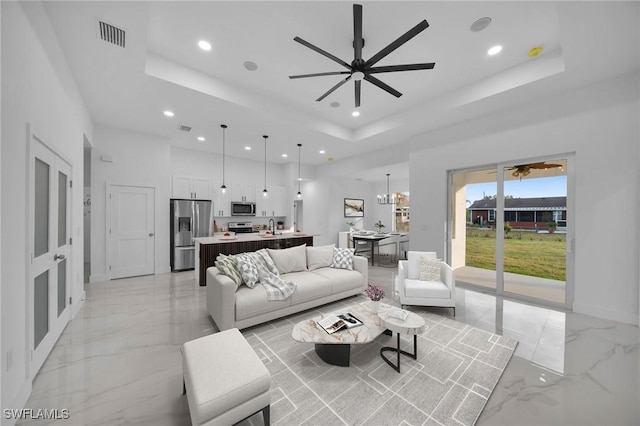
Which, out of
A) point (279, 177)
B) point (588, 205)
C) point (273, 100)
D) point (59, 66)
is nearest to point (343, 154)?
point (279, 177)

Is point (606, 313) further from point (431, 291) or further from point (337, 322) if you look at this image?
Result: point (337, 322)

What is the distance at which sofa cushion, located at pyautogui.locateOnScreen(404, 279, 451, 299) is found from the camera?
10.5ft

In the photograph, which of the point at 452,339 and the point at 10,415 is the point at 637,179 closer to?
the point at 452,339

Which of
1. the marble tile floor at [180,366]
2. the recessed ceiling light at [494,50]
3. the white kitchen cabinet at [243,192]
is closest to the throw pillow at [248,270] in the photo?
the marble tile floor at [180,366]

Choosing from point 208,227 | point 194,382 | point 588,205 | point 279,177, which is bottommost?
point 194,382

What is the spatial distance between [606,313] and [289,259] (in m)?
4.32

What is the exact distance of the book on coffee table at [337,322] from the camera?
7.19 ft

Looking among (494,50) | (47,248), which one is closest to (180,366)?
(47,248)

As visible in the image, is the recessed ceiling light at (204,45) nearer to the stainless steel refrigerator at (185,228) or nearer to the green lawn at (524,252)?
the stainless steel refrigerator at (185,228)

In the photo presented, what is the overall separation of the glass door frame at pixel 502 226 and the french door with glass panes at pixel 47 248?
5623mm

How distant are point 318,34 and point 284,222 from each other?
6.11 meters

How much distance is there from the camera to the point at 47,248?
236 centimetres

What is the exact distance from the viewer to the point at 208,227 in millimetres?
6004

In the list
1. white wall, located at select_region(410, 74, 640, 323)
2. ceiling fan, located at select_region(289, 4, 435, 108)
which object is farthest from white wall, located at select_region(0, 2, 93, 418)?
white wall, located at select_region(410, 74, 640, 323)
